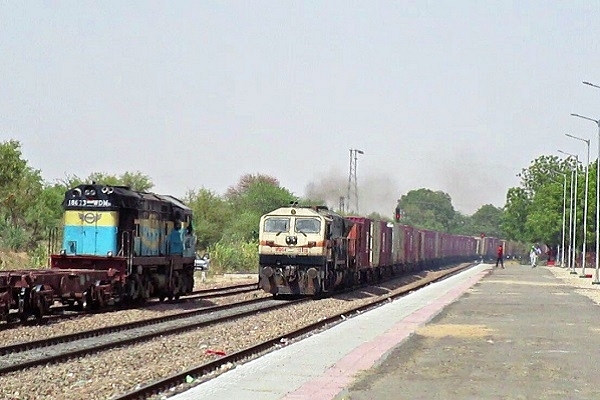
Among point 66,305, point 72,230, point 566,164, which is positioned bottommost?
point 66,305

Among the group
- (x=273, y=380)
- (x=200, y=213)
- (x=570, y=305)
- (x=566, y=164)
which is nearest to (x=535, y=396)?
(x=273, y=380)

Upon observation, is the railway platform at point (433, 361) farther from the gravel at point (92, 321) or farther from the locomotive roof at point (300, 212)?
the locomotive roof at point (300, 212)

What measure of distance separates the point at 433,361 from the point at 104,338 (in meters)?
6.90

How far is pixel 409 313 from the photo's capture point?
1024 inches

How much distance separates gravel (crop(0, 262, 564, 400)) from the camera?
1284 centimetres

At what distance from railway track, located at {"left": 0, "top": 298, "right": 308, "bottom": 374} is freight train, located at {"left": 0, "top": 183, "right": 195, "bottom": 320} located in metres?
2.07

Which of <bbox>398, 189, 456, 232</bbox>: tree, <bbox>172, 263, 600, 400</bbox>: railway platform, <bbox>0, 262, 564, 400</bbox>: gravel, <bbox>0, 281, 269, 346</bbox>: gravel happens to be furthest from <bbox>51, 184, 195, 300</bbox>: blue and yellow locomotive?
<bbox>398, 189, 456, 232</bbox>: tree

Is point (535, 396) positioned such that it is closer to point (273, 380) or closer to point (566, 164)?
point (273, 380)

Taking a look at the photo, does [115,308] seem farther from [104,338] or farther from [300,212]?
[300,212]

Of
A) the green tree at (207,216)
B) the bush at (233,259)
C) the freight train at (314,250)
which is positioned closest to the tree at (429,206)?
the green tree at (207,216)

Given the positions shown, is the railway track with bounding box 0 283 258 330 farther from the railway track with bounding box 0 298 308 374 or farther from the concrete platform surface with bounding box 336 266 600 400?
the concrete platform surface with bounding box 336 266 600 400

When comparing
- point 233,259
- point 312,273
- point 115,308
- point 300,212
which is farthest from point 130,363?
point 233,259

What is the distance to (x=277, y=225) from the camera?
108ft

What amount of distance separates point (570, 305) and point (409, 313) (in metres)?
7.34
